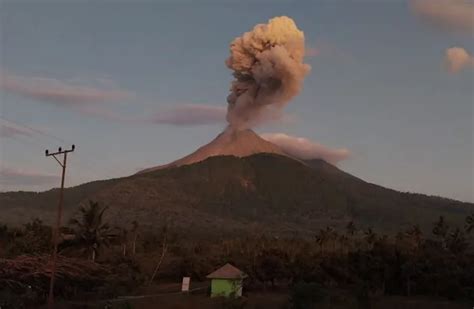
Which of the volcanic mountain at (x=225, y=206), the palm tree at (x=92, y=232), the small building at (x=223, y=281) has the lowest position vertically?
the small building at (x=223, y=281)

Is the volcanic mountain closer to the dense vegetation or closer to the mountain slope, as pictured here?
the mountain slope

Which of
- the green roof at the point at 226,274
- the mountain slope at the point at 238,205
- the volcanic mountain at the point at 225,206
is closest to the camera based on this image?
the green roof at the point at 226,274

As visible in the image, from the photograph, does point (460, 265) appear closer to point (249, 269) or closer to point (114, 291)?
point (249, 269)

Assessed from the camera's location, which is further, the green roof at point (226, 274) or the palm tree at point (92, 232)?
the palm tree at point (92, 232)

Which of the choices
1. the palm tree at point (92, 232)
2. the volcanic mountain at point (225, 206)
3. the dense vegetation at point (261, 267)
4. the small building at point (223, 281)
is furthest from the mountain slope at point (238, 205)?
the small building at point (223, 281)

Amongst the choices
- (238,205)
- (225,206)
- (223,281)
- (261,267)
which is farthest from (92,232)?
(238,205)

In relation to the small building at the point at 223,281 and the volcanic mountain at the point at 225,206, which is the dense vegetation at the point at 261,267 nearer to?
the small building at the point at 223,281

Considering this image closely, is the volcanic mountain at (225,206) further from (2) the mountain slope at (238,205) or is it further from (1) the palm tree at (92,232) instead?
(1) the palm tree at (92,232)

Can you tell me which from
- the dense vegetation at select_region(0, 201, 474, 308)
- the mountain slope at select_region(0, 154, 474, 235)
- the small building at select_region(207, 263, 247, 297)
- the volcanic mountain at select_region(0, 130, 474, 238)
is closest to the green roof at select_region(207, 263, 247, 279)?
the small building at select_region(207, 263, 247, 297)

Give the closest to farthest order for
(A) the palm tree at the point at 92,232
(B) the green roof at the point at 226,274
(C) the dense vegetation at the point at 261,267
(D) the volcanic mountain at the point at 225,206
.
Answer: (C) the dense vegetation at the point at 261,267 < (B) the green roof at the point at 226,274 < (A) the palm tree at the point at 92,232 < (D) the volcanic mountain at the point at 225,206

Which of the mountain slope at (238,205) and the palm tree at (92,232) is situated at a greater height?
the mountain slope at (238,205)
